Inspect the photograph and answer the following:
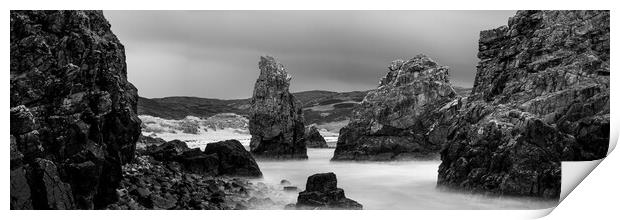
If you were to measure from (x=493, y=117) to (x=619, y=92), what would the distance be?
4961mm

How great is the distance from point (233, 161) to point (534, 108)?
11.7 meters

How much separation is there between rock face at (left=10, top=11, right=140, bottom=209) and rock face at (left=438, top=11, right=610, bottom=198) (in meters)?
10.9

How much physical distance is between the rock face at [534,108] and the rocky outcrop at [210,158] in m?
7.74

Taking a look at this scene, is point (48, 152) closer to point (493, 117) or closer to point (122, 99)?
point (122, 99)

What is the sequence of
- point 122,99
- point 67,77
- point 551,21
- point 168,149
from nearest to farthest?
point 67,77
point 122,99
point 551,21
point 168,149

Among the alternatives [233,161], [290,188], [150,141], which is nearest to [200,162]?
[233,161]

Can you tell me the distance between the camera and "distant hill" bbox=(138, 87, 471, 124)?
2378cm

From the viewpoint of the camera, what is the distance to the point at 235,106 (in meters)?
38.4

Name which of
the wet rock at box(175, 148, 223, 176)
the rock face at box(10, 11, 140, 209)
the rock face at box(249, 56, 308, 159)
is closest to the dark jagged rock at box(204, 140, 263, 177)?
the wet rock at box(175, 148, 223, 176)

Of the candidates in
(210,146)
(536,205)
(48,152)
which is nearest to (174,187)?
(48,152)

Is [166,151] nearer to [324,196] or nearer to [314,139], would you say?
[324,196]

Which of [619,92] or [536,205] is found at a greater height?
[619,92]
